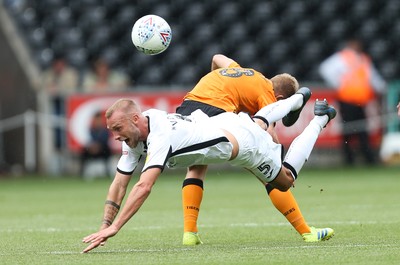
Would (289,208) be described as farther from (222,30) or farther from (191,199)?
(222,30)

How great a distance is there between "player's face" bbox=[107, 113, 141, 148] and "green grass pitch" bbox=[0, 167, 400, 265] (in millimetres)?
909

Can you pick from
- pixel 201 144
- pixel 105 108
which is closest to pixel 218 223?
pixel 201 144

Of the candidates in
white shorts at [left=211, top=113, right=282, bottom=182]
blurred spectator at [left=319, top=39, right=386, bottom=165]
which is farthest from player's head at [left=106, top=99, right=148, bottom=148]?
blurred spectator at [left=319, top=39, right=386, bottom=165]

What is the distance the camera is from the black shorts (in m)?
9.21

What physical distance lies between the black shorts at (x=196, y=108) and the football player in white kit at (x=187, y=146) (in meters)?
0.34

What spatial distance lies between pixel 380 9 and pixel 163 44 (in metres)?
16.0

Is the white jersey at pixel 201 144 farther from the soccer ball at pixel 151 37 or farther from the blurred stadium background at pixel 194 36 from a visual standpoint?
the blurred stadium background at pixel 194 36

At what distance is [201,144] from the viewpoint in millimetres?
8266

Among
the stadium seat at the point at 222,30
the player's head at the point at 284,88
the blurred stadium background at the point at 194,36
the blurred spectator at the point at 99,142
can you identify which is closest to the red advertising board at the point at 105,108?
the blurred spectator at the point at 99,142

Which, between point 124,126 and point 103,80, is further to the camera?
point 103,80

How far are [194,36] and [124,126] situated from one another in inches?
626

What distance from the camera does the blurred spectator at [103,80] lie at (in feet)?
67.7

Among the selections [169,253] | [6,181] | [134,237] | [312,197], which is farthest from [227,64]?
[6,181]

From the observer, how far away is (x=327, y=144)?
20766 mm
